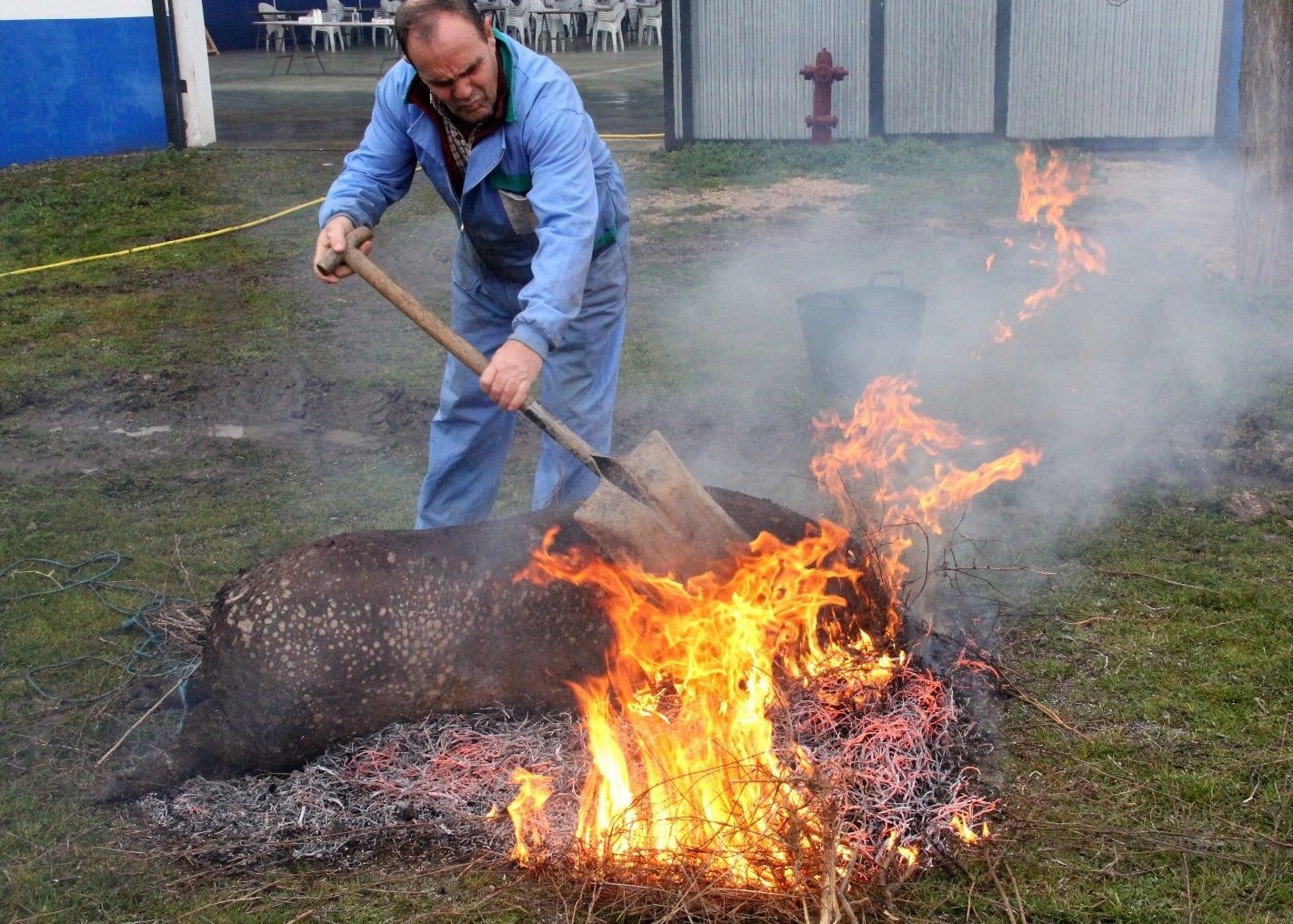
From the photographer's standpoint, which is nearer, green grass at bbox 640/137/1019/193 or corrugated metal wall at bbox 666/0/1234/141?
green grass at bbox 640/137/1019/193

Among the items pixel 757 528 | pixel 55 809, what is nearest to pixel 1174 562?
pixel 757 528

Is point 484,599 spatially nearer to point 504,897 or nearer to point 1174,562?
point 504,897

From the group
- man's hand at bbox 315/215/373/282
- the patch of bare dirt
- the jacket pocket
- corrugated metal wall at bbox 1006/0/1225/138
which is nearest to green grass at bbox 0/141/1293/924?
the patch of bare dirt

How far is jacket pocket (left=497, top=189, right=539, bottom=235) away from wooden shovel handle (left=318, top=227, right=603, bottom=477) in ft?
1.38

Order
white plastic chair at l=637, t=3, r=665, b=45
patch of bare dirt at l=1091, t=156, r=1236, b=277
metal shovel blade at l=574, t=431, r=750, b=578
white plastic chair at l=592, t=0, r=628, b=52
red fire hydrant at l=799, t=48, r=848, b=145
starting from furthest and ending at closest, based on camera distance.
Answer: white plastic chair at l=637, t=3, r=665, b=45 → white plastic chair at l=592, t=0, r=628, b=52 → red fire hydrant at l=799, t=48, r=848, b=145 → patch of bare dirt at l=1091, t=156, r=1236, b=277 → metal shovel blade at l=574, t=431, r=750, b=578

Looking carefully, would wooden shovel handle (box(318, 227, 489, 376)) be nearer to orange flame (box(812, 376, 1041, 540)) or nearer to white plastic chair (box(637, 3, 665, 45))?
orange flame (box(812, 376, 1041, 540))

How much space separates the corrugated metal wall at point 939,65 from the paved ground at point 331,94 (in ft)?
10.1

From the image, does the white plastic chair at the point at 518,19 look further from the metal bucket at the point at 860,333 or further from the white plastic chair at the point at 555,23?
the metal bucket at the point at 860,333

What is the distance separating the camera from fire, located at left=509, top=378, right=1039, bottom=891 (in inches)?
112

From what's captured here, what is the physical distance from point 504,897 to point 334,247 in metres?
1.93

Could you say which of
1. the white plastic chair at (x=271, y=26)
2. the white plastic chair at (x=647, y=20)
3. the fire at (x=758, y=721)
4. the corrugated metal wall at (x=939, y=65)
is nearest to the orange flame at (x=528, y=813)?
the fire at (x=758, y=721)

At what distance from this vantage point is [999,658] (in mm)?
3818

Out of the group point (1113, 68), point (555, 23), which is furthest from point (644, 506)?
point (555, 23)

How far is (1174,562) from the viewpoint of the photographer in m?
4.43
